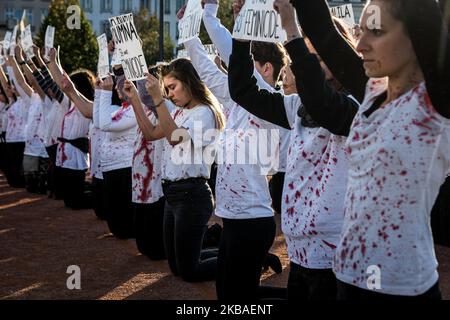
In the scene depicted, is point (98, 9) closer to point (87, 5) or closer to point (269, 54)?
point (87, 5)

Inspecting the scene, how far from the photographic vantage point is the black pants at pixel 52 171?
13273 millimetres

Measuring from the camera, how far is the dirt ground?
6.71 m

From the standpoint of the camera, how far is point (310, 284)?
11.1 feet

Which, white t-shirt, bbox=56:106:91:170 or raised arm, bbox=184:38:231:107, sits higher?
raised arm, bbox=184:38:231:107

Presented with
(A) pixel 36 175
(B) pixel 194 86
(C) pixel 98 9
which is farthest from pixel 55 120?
(C) pixel 98 9

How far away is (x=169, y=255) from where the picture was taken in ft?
23.5

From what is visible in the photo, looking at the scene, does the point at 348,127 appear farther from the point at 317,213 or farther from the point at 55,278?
the point at 55,278

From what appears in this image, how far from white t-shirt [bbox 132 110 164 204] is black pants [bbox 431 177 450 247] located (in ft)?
9.90

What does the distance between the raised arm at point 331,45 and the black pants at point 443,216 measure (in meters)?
5.56

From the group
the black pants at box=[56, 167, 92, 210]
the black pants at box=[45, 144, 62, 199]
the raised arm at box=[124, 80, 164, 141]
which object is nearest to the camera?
the raised arm at box=[124, 80, 164, 141]

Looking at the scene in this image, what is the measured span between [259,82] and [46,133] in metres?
9.13

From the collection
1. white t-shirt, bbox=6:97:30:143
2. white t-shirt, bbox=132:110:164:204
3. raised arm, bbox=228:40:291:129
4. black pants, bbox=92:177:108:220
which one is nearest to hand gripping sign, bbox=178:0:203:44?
white t-shirt, bbox=132:110:164:204

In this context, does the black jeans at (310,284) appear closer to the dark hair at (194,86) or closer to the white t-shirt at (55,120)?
the dark hair at (194,86)

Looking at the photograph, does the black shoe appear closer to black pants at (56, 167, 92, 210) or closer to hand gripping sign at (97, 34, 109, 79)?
hand gripping sign at (97, 34, 109, 79)
